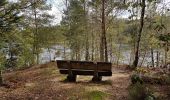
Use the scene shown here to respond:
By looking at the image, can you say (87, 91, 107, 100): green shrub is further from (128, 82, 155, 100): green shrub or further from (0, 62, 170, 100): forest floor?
(128, 82, 155, 100): green shrub

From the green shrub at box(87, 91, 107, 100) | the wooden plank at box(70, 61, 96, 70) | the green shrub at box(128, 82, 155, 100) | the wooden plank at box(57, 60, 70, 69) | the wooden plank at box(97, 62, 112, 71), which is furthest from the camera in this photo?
the wooden plank at box(57, 60, 70, 69)

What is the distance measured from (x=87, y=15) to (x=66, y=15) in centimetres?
597

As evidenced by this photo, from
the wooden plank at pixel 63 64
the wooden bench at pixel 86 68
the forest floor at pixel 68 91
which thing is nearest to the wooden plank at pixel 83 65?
the wooden bench at pixel 86 68

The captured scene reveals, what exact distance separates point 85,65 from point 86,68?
14 cm

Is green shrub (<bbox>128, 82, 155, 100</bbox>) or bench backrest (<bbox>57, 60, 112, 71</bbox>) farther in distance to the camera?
bench backrest (<bbox>57, 60, 112, 71</bbox>)

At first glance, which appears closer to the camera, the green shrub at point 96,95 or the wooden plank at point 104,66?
the green shrub at point 96,95

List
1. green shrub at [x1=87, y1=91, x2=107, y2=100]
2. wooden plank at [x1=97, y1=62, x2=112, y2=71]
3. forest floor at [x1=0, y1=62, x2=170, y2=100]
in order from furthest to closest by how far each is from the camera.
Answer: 1. wooden plank at [x1=97, y1=62, x2=112, y2=71]
2. forest floor at [x1=0, y1=62, x2=170, y2=100]
3. green shrub at [x1=87, y1=91, x2=107, y2=100]

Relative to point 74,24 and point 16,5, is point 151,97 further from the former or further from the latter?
point 74,24

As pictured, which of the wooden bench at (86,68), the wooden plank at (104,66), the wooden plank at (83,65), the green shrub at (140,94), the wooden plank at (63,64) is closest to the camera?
the green shrub at (140,94)

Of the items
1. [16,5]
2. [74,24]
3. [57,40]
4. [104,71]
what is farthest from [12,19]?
[57,40]

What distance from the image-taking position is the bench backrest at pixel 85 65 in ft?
40.4

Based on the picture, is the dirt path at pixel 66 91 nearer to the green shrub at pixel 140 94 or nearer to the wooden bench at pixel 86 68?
the wooden bench at pixel 86 68

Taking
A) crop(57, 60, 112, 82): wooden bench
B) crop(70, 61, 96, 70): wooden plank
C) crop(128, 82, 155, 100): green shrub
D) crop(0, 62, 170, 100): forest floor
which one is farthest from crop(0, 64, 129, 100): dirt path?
crop(128, 82, 155, 100): green shrub

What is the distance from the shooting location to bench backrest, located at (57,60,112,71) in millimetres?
12322
